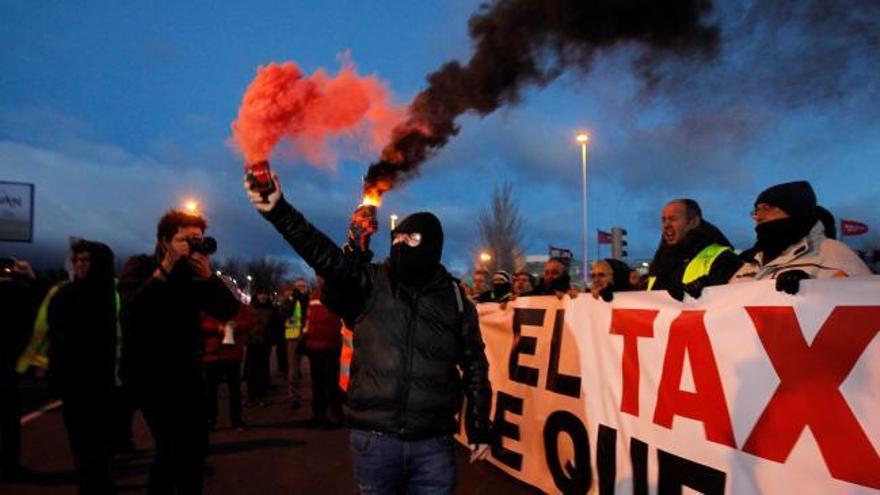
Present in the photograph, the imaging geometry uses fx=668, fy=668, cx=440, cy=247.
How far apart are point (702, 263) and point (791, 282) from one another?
1.48 m

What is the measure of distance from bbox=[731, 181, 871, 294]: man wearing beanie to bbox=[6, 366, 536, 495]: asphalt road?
9.94ft

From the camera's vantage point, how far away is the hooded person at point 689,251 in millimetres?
4883

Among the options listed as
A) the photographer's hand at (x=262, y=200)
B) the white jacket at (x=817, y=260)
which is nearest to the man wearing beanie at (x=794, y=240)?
the white jacket at (x=817, y=260)

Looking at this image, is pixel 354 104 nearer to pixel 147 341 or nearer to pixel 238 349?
pixel 238 349

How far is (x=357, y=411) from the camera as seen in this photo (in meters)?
3.23

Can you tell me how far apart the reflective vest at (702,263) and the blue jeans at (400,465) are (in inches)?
102

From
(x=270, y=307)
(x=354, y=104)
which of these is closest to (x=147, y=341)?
(x=354, y=104)

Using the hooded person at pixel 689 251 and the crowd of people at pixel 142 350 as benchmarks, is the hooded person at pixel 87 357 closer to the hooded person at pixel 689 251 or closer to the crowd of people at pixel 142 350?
the crowd of people at pixel 142 350

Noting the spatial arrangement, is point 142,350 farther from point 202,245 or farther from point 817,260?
point 817,260

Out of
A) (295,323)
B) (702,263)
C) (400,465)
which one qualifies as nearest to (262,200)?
(400,465)

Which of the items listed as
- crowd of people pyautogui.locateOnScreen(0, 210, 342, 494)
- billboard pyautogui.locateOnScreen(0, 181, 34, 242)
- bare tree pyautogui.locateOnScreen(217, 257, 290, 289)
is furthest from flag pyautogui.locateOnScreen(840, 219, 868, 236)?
bare tree pyautogui.locateOnScreen(217, 257, 290, 289)

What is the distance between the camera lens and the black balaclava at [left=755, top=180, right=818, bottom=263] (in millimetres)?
4156

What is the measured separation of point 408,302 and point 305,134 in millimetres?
5738

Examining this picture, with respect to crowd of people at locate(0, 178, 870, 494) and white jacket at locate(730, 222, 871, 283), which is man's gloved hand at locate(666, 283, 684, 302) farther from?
white jacket at locate(730, 222, 871, 283)
